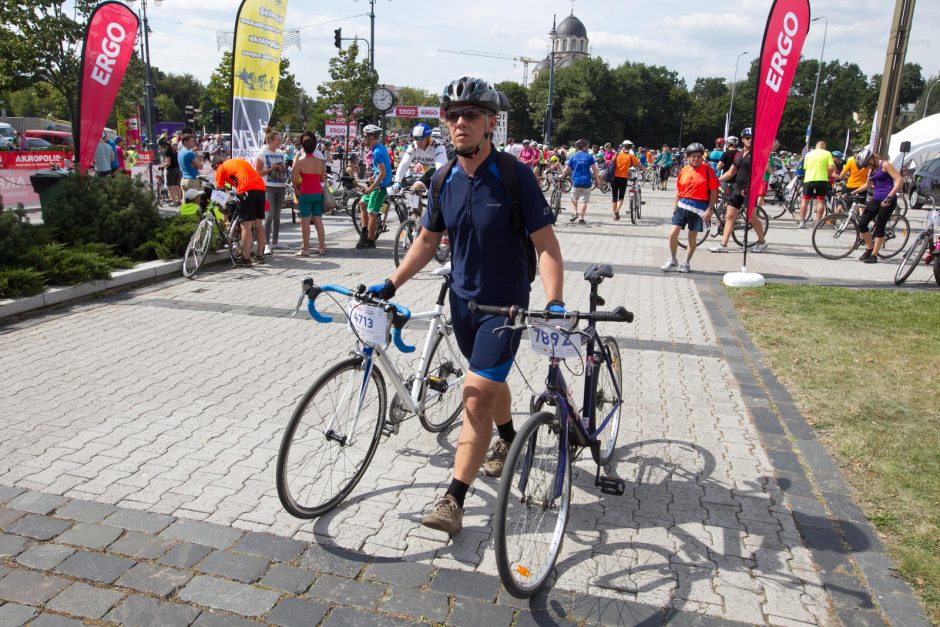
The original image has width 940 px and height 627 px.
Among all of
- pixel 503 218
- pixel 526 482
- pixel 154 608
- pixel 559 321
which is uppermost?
pixel 503 218

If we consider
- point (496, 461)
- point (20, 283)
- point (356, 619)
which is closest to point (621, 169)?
point (20, 283)

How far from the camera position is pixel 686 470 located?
4.11 m

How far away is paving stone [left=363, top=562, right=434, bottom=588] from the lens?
297 centimetres

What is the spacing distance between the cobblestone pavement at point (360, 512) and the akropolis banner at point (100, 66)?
14.9 feet

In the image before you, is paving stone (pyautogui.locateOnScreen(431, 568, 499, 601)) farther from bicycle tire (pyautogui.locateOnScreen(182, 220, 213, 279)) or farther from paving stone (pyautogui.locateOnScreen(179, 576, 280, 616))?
bicycle tire (pyautogui.locateOnScreen(182, 220, 213, 279))

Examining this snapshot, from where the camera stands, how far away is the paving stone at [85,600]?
272 centimetres

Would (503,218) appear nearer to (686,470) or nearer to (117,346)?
(686,470)

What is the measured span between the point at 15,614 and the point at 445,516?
5.71 feet

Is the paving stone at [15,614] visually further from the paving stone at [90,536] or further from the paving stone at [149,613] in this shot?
the paving stone at [90,536]

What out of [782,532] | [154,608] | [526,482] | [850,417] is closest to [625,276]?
[850,417]

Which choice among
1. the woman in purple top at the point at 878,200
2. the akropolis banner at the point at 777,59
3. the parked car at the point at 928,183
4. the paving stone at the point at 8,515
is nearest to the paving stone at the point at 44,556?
the paving stone at the point at 8,515

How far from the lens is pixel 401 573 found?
303cm

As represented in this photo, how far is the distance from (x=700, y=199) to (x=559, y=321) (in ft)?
25.4

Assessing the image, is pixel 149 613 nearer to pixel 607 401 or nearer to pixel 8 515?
pixel 8 515
